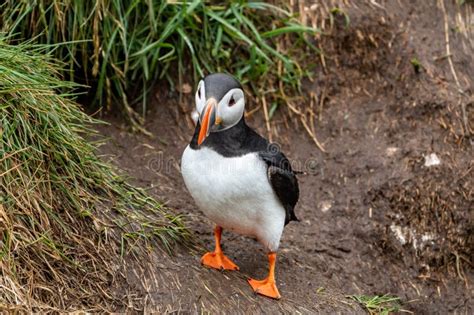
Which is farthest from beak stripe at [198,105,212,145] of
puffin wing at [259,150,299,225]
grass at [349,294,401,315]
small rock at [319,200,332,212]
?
small rock at [319,200,332,212]

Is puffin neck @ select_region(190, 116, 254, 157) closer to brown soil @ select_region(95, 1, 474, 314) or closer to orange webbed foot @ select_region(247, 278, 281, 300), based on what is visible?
brown soil @ select_region(95, 1, 474, 314)

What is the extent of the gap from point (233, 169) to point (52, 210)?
1075 millimetres

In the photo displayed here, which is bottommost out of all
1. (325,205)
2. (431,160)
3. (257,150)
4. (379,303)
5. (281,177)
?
(379,303)

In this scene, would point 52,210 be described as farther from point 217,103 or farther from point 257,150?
point 257,150

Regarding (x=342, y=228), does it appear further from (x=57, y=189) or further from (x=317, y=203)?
(x=57, y=189)

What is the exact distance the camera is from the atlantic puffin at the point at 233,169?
4207mm

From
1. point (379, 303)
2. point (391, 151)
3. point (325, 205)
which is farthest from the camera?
point (391, 151)

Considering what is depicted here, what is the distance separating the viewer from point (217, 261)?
4.80 meters

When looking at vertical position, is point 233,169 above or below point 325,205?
above

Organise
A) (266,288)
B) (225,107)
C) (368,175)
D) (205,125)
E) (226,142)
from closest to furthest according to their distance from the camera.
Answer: (205,125), (225,107), (226,142), (266,288), (368,175)

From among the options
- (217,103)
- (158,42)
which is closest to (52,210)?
(217,103)

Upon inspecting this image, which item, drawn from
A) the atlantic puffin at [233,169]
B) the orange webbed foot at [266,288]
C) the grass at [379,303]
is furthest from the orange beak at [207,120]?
the grass at [379,303]

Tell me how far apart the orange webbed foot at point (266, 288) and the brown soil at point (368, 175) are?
48 millimetres

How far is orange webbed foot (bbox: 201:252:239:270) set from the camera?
15.7ft
